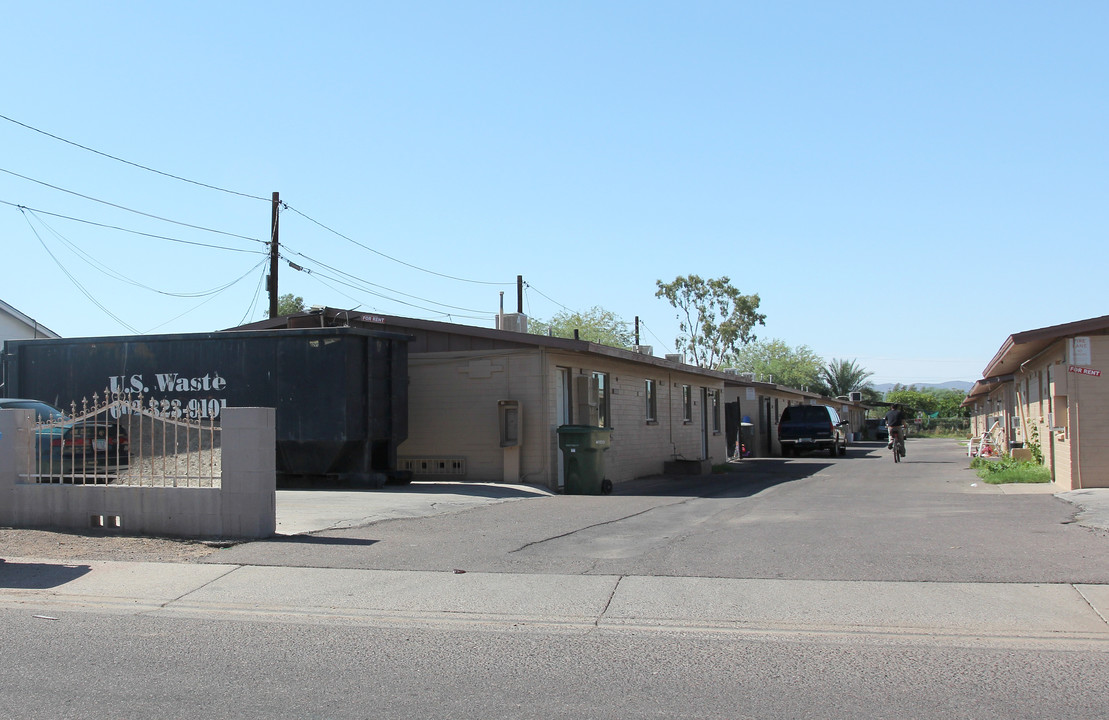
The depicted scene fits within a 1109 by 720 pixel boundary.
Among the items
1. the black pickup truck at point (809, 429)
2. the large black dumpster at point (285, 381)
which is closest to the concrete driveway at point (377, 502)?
the large black dumpster at point (285, 381)

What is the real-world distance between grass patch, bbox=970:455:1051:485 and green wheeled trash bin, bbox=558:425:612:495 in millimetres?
7887

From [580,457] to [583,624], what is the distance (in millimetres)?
9915

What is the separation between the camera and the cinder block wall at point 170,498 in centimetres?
1017

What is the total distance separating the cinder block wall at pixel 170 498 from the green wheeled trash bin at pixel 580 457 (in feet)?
23.5

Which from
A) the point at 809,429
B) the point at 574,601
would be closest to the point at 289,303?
the point at 809,429

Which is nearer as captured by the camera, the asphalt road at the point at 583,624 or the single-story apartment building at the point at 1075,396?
the asphalt road at the point at 583,624

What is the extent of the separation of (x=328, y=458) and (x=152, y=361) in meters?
4.00

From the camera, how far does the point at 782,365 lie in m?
77.4

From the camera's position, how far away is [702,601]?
7.39 m

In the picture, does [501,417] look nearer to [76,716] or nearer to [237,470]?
[237,470]

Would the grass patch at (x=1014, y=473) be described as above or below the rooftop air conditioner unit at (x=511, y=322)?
below

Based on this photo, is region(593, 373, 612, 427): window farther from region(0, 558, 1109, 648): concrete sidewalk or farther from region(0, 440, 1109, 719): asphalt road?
region(0, 558, 1109, 648): concrete sidewalk

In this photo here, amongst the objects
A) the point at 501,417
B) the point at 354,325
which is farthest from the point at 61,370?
the point at 501,417

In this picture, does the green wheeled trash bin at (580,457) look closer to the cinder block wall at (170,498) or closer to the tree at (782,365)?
the cinder block wall at (170,498)
